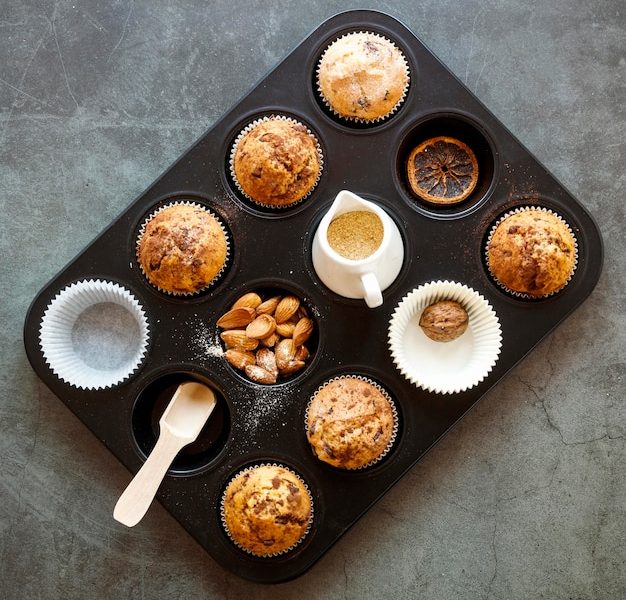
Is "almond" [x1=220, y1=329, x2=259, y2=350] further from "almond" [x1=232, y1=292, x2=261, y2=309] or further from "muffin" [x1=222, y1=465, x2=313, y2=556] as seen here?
"muffin" [x1=222, y1=465, x2=313, y2=556]

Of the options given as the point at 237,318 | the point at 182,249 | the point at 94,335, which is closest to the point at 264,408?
the point at 237,318

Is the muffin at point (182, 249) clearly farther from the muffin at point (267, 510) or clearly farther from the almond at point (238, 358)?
the muffin at point (267, 510)

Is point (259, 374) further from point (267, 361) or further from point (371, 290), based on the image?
point (371, 290)

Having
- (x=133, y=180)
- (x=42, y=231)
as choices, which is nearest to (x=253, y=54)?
(x=133, y=180)

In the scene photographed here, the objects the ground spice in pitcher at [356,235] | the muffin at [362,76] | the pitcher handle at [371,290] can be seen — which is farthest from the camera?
the muffin at [362,76]

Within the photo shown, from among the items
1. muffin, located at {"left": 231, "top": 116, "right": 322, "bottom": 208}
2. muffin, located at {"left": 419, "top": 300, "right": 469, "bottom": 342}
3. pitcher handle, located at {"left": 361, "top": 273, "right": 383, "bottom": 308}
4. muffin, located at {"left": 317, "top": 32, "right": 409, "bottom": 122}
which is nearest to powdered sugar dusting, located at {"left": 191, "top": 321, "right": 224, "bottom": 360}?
muffin, located at {"left": 231, "top": 116, "right": 322, "bottom": 208}

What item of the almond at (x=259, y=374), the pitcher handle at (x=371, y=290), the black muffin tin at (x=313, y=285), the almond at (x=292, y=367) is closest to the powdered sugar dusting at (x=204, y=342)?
the black muffin tin at (x=313, y=285)

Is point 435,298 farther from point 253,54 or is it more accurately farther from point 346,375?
point 253,54
